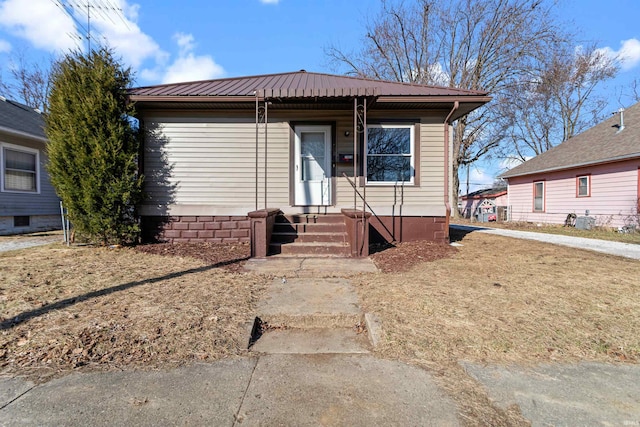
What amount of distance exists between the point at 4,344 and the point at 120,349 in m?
0.97

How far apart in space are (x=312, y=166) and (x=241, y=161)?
1.71 metres

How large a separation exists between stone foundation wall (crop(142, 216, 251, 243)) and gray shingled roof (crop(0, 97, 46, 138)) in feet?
18.6

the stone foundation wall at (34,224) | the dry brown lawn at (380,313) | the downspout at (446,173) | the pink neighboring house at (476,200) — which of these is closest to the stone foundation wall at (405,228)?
the downspout at (446,173)

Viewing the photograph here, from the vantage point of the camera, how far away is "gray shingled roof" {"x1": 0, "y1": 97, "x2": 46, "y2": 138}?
1020 centimetres

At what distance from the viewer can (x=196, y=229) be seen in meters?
7.45

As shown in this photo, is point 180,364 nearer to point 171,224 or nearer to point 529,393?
point 529,393

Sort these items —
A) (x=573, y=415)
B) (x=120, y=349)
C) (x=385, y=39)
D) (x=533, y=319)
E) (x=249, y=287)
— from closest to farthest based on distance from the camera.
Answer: (x=573, y=415) < (x=120, y=349) < (x=533, y=319) < (x=249, y=287) < (x=385, y=39)

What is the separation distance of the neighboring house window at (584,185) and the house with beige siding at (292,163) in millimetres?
11083

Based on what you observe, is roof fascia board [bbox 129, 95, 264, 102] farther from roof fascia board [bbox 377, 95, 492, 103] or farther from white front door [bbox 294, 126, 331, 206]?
roof fascia board [bbox 377, 95, 492, 103]

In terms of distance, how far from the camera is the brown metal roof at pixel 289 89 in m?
6.29

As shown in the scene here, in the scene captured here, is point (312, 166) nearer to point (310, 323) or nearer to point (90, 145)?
point (90, 145)

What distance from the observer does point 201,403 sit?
6.53ft

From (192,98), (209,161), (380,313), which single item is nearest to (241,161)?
(209,161)

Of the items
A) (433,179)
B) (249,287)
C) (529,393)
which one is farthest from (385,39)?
(529,393)
